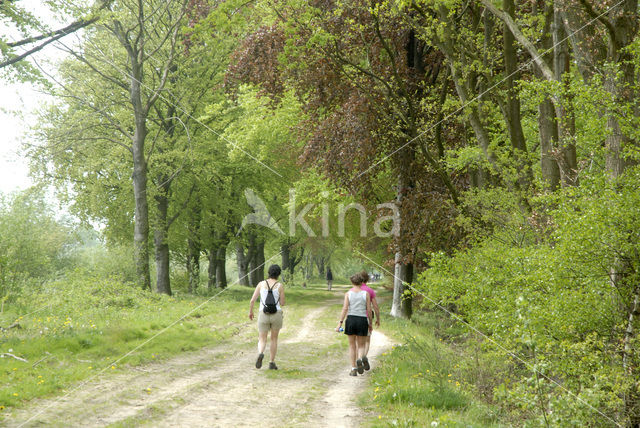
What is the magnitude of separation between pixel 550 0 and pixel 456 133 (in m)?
7.47

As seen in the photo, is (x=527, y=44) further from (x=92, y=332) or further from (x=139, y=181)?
(x=139, y=181)

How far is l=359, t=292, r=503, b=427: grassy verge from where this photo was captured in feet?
20.7

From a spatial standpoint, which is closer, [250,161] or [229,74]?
[229,74]

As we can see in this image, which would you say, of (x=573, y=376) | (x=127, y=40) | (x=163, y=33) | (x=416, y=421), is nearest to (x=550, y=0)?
(x=573, y=376)

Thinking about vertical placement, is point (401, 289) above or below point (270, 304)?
below

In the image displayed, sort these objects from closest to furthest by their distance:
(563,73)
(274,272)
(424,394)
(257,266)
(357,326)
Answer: (424,394)
(563,73)
(357,326)
(274,272)
(257,266)

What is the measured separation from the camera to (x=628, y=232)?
5.68 meters

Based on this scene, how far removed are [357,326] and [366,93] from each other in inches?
313

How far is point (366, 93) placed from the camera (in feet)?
49.4

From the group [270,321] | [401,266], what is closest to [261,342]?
[270,321]

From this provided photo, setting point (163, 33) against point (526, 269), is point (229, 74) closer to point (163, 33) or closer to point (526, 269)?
point (163, 33)

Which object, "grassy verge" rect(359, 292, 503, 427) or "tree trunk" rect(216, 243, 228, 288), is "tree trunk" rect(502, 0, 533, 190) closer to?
"grassy verge" rect(359, 292, 503, 427)

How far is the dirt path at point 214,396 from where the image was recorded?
616 centimetres

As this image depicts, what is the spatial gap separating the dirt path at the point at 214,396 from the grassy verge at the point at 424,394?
369mm
